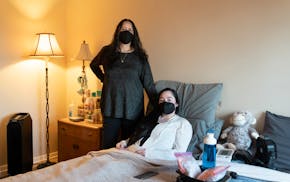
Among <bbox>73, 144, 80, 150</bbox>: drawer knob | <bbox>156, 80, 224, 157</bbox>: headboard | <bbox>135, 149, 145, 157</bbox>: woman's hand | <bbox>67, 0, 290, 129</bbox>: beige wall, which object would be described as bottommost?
<bbox>73, 144, 80, 150</bbox>: drawer knob

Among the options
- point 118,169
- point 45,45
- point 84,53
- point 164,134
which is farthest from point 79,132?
point 118,169

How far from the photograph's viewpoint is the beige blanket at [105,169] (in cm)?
178

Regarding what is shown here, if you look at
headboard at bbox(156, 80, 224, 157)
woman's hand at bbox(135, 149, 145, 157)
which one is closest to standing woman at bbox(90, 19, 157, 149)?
headboard at bbox(156, 80, 224, 157)

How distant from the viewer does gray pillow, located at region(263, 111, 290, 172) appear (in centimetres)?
219

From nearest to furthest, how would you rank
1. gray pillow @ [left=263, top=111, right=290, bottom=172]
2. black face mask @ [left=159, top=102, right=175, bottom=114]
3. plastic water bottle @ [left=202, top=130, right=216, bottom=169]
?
plastic water bottle @ [left=202, top=130, right=216, bottom=169] → gray pillow @ [left=263, top=111, right=290, bottom=172] → black face mask @ [left=159, top=102, right=175, bottom=114]

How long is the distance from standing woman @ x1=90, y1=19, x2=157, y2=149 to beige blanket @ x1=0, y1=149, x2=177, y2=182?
68 cm

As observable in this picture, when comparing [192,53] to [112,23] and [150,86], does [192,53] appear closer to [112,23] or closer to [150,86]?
[150,86]

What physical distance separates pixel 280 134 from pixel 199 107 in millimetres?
627

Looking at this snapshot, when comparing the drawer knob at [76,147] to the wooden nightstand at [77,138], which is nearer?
the wooden nightstand at [77,138]

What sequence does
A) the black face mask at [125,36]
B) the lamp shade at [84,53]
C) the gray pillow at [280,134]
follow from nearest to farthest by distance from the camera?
the gray pillow at [280,134]
the black face mask at [125,36]
the lamp shade at [84,53]

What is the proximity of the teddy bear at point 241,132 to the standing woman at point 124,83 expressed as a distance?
0.66 m

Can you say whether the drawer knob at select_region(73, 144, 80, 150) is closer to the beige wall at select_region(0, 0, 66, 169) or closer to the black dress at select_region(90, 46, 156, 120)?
the beige wall at select_region(0, 0, 66, 169)

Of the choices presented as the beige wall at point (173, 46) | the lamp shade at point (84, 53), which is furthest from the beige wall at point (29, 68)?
the lamp shade at point (84, 53)

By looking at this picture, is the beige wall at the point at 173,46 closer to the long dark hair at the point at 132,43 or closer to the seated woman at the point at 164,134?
the long dark hair at the point at 132,43
